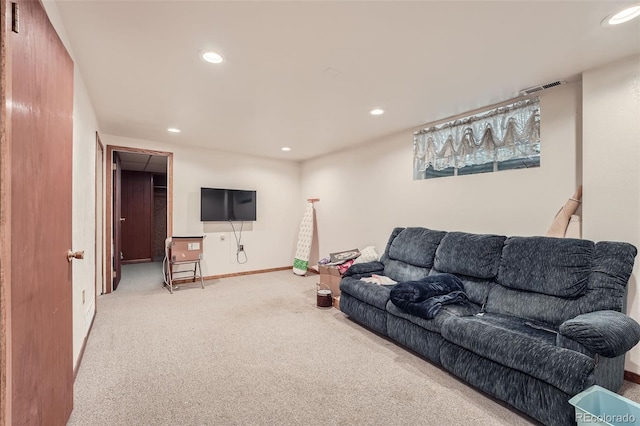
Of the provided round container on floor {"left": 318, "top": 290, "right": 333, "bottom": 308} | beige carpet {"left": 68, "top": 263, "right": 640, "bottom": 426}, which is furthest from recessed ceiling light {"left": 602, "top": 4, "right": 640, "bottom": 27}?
round container on floor {"left": 318, "top": 290, "right": 333, "bottom": 308}

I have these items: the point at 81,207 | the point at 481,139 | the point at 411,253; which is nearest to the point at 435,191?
the point at 481,139

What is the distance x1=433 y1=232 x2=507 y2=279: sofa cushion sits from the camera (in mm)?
Answer: 2654

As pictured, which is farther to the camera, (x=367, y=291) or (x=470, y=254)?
(x=367, y=291)

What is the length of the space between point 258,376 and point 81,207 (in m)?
2.02

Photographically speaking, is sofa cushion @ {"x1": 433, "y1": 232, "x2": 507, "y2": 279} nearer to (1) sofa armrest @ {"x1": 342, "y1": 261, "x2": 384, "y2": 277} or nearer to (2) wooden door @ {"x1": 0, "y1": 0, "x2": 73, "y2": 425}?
(1) sofa armrest @ {"x1": 342, "y1": 261, "x2": 384, "y2": 277}

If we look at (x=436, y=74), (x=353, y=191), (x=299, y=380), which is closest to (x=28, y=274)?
(x=299, y=380)

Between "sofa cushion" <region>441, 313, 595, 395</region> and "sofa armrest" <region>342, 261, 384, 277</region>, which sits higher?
"sofa armrest" <region>342, 261, 384, 277</region>

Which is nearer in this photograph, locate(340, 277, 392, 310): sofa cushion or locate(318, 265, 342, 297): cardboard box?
locate(340, 277, 392, 310): sofa cushion

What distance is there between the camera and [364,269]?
3.53m

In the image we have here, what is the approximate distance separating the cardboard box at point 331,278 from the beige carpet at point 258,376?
0.43 metres

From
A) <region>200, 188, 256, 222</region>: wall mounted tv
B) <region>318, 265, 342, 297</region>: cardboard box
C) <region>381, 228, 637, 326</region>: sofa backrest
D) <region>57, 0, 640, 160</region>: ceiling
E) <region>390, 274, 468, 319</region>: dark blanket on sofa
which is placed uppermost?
<region>57, 0, 640, 160</region>: ceiling

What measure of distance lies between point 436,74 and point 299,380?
2.67m

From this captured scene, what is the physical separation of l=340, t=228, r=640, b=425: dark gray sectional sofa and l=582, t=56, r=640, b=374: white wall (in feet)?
0.78

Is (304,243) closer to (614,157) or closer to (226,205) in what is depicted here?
(226,205)
